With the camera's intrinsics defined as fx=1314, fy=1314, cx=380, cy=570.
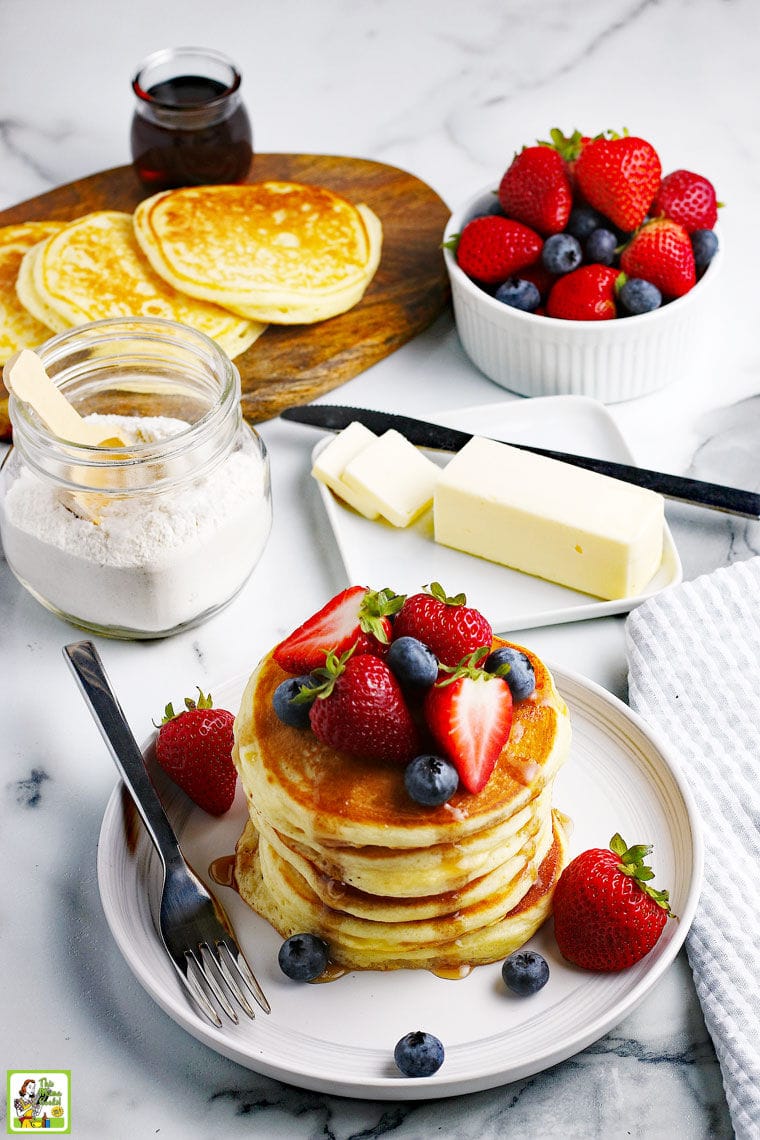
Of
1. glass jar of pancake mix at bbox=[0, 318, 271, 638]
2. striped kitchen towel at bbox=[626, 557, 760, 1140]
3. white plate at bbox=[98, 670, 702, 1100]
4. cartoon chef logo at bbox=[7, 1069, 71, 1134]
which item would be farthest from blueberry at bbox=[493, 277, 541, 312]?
cartoon chef logo at bbox=[7, 1069, 71, 1134]

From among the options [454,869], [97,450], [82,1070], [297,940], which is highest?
[97,450]

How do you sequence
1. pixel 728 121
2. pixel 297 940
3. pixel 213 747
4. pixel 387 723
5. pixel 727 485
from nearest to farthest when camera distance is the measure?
1. pixel 387 723
2. pixel 297 940
3. pixel 213 747
4. pixel 727 485
5. pixel 728 121

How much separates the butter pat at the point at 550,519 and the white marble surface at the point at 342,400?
10cm

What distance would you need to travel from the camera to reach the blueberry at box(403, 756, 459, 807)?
1.35m

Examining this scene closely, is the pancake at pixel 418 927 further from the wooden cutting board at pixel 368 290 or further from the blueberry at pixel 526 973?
the wooden cutting board at pixel 368 290

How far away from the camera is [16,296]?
2.47 metres

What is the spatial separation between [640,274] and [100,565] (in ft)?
3.57

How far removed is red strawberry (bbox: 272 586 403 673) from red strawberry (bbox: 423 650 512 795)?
0.10 m

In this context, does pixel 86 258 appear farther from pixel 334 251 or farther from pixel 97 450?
pixel 97 450

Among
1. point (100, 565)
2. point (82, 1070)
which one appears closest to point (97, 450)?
point (100, 565)

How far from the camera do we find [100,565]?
1904 millimetres

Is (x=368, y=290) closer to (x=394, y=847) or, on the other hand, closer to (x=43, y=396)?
(x=43, y=396)

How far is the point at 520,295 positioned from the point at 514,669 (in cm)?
107

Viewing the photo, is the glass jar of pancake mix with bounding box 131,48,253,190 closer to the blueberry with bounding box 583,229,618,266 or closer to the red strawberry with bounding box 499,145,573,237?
the red strawberry with bounding box 499,145,573,237
